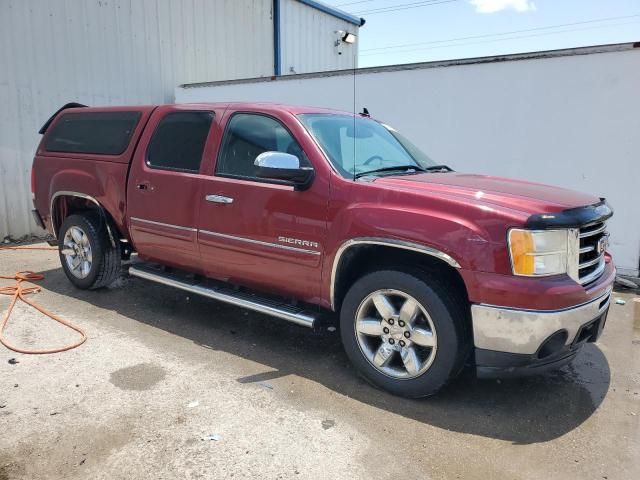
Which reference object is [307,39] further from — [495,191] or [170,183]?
[495,191]

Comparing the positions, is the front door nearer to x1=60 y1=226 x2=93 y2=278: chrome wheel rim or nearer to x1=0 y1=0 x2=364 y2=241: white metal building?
x1=60 y1=226 x2=93 y2=278: chrome wheel rim

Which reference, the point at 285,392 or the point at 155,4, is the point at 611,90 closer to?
the point at 285,392

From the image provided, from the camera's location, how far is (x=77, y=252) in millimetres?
5453

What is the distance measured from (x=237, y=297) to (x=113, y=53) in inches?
303

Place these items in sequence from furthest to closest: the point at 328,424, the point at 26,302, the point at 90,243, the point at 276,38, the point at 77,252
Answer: the point at 276,38
the point at 77,252
the point at 90,243
the point at 26,302
the point at 328,424

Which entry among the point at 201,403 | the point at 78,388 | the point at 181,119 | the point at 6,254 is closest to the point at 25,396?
the point at 78,388

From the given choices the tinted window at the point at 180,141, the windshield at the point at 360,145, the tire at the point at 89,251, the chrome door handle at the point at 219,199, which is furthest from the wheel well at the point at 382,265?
the tire at the point at 89,251

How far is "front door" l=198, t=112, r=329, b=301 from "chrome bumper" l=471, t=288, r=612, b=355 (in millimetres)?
1180

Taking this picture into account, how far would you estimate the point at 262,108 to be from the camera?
405cm

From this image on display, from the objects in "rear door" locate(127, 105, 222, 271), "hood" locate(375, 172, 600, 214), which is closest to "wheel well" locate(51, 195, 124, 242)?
"rear door" locate(127, 105, 222, 271)

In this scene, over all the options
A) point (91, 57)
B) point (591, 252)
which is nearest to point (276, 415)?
point (591, 252)

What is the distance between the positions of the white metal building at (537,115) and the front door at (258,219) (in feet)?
8.27

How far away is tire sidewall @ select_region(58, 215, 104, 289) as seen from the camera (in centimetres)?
518

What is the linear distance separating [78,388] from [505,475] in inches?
107
